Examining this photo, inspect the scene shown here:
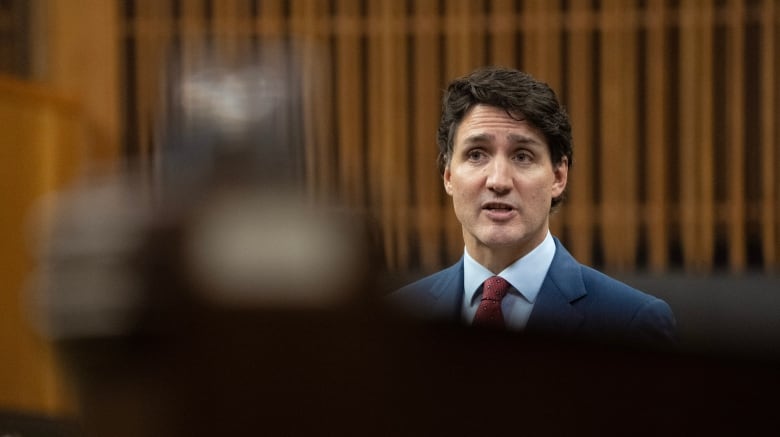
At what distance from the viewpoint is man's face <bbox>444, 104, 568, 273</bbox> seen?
78 centimetres

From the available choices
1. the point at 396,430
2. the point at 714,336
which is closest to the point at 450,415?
the point at 396,430

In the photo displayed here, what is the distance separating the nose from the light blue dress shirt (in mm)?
76

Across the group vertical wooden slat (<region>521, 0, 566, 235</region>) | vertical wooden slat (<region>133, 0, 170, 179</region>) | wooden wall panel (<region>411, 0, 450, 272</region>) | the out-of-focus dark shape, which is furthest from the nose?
vertical wooden slat (<region>133, 0, 170, 179</region>)

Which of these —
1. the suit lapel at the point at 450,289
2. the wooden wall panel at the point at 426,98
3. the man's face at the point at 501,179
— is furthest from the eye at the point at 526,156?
the wooden wall panel at the point at 426,98

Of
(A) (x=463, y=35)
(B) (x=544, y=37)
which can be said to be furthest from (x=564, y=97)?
(A) (x=463, y=35)

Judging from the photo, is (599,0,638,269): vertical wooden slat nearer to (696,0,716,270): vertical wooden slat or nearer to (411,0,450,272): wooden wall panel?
(696,0,716,270): vertical wooden slat

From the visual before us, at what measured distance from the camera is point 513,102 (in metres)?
0.78

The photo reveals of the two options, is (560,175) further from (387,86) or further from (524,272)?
(387,86)

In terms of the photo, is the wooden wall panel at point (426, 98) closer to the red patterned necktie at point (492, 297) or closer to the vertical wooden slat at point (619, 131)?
the vertical wooden slat at point (619, 131)

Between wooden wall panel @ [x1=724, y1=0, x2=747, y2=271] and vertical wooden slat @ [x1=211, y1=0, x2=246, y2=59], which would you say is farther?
vertical wooden slat @ [x1=211, y1=0, x2=246, y2=59]

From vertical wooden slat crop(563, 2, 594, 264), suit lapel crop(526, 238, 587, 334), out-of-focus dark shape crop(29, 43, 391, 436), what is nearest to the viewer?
out-of-focus dark shape crop(29, 43, 391, 436)

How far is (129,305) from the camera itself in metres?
0.42

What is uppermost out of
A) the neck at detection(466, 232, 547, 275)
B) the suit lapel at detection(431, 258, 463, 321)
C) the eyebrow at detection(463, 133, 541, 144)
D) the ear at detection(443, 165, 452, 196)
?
the eyebrow at detection(463, 133, 541, 144)

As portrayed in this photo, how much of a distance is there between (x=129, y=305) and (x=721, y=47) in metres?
4.06
